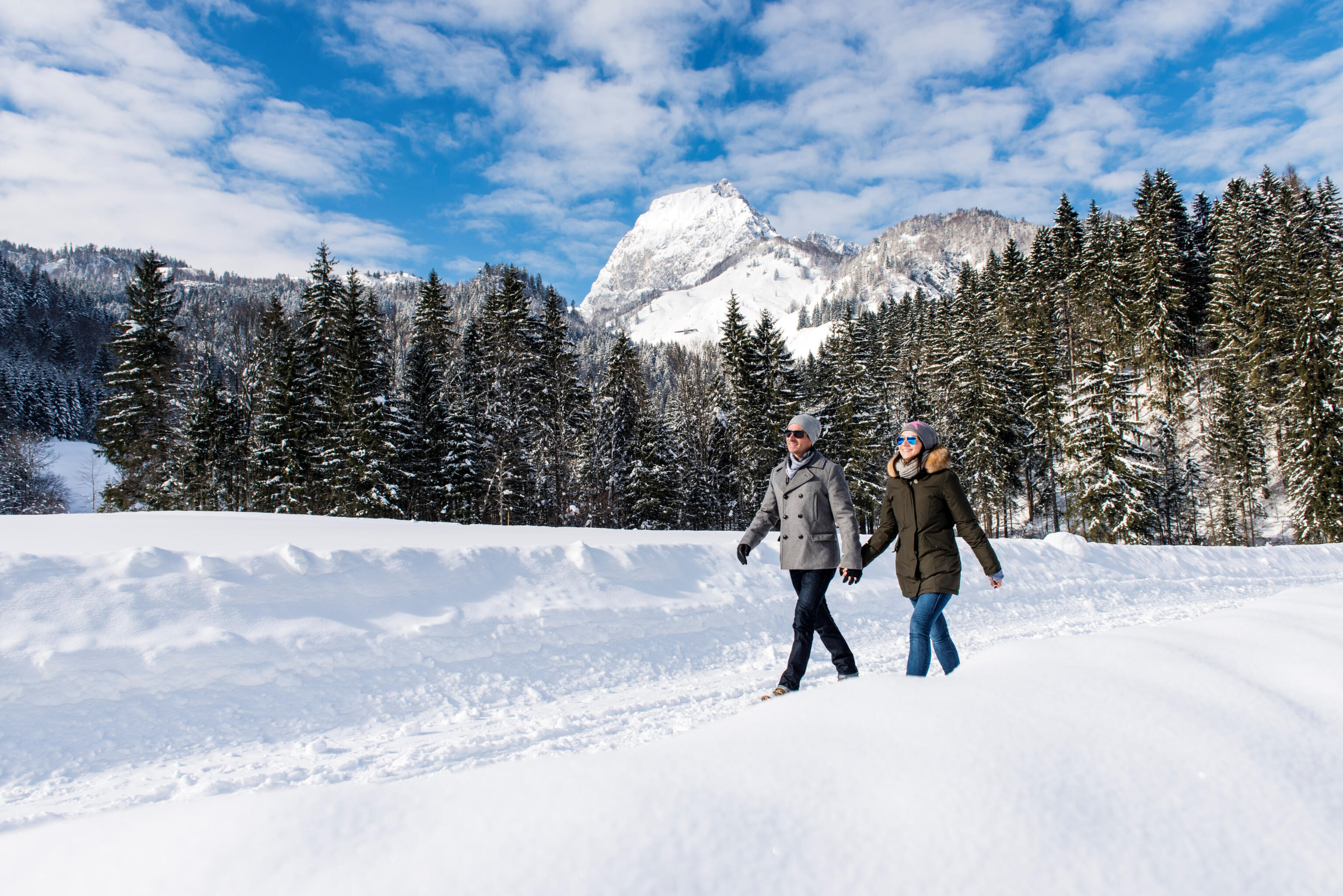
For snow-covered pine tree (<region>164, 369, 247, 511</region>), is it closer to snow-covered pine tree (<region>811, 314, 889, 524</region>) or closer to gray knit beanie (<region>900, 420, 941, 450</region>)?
snow-covered pine tree (<region>811, 314, 889, 524</region>)

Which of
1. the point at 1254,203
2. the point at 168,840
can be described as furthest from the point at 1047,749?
the point at 1254,203

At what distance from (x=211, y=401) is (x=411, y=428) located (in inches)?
552

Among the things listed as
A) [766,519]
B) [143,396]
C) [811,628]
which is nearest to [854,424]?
[766,519]

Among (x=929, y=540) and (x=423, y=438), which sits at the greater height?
(x=423, y=438)

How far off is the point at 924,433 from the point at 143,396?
31.8m

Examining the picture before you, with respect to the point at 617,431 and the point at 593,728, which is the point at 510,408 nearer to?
the point at 617,431

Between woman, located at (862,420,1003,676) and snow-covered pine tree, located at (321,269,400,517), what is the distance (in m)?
24.3

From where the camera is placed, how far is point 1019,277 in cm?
4669

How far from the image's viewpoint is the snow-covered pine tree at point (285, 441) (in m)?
27.3

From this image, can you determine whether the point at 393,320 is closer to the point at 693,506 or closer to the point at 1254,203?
the point at 693,506

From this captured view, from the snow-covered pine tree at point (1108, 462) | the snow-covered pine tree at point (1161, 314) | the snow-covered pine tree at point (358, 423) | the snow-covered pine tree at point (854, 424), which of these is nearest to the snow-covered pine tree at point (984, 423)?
the snow-covered pine tree at point (854, 424)

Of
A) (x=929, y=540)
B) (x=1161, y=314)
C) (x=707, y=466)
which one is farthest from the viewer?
(x=707, y=466)

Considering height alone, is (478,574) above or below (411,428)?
below

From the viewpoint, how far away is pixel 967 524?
4.53 meters
